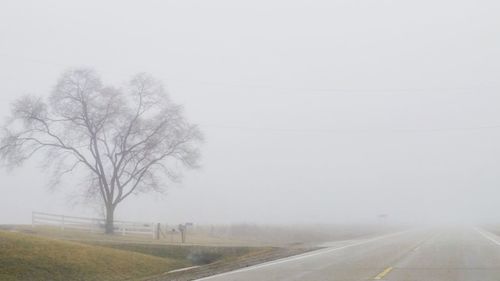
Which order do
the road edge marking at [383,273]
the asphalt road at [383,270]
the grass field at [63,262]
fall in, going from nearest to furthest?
the road edge marking at [383,273] → the asphalt road at [383,270] → the grass field at [63,262]

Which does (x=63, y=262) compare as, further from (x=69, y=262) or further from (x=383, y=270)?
(x=383, y=270)

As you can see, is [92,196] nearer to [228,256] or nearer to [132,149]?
[132,149]

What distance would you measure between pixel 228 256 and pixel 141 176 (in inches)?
641

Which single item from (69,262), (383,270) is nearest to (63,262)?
(69,262)

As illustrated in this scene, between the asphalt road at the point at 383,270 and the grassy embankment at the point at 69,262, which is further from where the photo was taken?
the grassy embankment at the point at 69,262

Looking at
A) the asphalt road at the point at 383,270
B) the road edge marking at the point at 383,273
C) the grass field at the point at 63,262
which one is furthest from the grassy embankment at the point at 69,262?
the road edge marking at the point at 383,273

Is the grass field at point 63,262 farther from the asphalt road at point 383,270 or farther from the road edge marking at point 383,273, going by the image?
the road edge marking at point 383,273

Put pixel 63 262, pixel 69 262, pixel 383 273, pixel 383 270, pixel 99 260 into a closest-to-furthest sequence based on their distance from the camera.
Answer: pixel 383 273, pixel 383 270, pixel 63 262, pixel 69 262, pixel 99 260

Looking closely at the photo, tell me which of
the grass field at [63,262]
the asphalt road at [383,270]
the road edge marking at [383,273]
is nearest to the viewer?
the road edge marking at [383,273]

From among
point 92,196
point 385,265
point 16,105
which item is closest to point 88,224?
point 92,196

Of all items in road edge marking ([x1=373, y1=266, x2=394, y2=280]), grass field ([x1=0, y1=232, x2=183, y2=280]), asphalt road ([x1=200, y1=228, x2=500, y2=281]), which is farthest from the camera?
grass field ([x1=0, y1=232, x2=183, y2=280])

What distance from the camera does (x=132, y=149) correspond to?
46812mm

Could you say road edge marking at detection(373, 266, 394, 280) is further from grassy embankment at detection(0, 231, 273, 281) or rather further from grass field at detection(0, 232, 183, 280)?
grass field at detection(0, 232, 183, 280)

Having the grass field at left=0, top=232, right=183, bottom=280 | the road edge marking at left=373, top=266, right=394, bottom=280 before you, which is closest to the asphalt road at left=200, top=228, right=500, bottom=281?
the road edge marking at left=373, top=266, right=394, bottom=280
